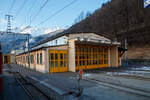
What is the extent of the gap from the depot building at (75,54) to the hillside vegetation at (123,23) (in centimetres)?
2818

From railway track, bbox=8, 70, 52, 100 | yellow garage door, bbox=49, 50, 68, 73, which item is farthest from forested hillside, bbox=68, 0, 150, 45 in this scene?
railway track, bbox=8, 70, 52, 100

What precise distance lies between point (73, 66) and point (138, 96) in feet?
31.3

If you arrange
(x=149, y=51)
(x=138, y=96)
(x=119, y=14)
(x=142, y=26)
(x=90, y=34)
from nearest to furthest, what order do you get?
1. (x=138, y=96)
2. (x=90, y=34)
3. (x=149, y=51)
4. (x=142, y=26)
5. (x=119, y=14)

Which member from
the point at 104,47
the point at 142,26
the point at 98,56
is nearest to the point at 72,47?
the point at 98,56

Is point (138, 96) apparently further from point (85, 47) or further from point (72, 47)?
point (85, 47)

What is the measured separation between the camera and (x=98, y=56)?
1888 centimetres

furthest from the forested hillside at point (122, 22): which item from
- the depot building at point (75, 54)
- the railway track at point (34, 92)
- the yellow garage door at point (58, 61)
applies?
the railway track at point (34, 92)

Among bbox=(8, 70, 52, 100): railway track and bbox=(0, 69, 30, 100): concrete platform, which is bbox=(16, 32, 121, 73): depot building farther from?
bbox=(0, 69, 30, 100): concrete platform

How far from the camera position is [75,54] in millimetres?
16328

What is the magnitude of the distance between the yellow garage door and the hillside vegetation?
3157 centimetres

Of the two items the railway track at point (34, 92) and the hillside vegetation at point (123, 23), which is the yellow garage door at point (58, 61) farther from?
the hillside vegetation at point (123, 23)

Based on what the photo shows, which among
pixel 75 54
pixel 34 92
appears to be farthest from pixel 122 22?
pixel 34 92

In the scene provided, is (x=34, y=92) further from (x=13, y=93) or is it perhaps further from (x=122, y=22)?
(x=122, y=22)

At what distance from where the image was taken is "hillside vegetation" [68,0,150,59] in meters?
53.3
